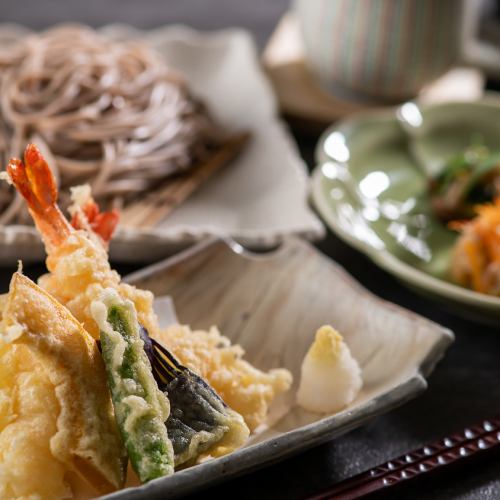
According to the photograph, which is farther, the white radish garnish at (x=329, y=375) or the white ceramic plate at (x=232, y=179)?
the white ceramic plate at (x=232, y=179)

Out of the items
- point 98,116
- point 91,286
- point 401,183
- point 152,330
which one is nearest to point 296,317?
point 152,330

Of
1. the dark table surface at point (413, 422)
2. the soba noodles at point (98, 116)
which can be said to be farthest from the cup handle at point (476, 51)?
the dark table surface at point (413, 422)

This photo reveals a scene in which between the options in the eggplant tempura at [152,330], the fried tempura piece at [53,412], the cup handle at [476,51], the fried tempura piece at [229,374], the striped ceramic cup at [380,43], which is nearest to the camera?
the fried tempura piece at [53,412]

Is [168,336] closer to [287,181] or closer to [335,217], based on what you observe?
[335,217]

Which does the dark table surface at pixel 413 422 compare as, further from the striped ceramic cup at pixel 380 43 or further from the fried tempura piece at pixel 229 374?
the striped ceramic cup at pixel 380 43

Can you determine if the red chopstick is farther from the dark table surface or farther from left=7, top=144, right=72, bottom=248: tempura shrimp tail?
left=7, top=144, right=72, bottom=248: tempura shrimp tail

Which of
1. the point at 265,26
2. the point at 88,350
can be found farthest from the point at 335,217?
the point at 265,26
